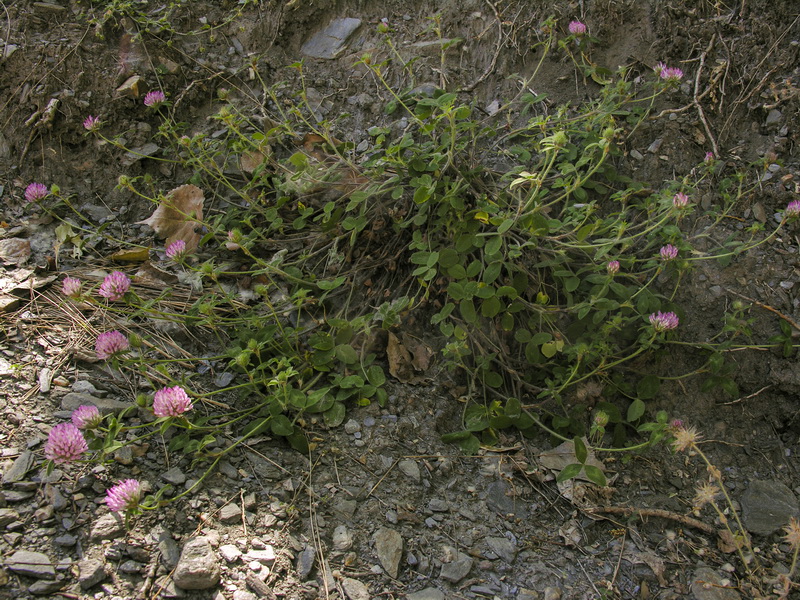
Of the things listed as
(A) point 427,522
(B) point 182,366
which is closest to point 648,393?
(A) point 427,522

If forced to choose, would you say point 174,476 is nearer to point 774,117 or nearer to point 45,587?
point 45,587

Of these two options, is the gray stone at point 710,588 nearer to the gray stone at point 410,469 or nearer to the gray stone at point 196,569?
the gray stone at point 410,469

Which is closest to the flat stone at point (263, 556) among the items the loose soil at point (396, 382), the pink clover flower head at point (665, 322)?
the loose soil at point (396, 382)

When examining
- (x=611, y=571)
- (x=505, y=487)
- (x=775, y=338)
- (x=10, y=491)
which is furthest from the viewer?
(x=775, y=338)

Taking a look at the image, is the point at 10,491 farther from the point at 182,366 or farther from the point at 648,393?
the point at 648,393

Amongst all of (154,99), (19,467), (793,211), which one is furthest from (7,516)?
(793,211)
